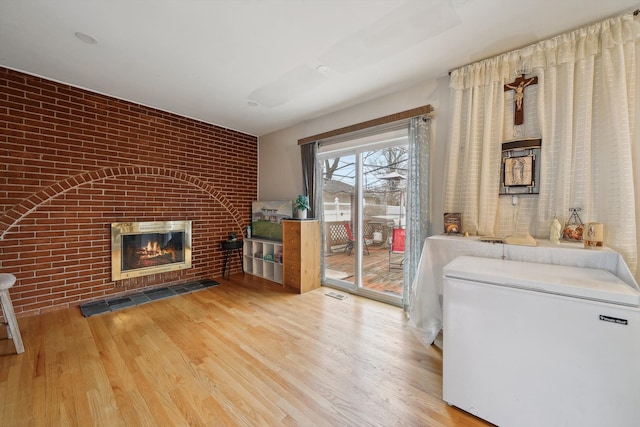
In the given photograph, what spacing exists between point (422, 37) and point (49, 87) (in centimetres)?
371

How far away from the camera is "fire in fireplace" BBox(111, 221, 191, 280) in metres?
3.00

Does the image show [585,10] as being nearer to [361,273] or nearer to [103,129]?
[361,273]

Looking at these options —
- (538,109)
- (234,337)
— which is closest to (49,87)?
(234,337)

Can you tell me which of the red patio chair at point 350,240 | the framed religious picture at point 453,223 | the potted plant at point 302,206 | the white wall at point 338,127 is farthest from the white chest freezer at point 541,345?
the potted plant at point 302,206

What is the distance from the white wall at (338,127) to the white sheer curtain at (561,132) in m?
0.18

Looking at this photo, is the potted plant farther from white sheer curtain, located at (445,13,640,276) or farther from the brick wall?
white sheer curtain, located at (445,13,640,276)

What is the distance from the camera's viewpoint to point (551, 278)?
1243 mm

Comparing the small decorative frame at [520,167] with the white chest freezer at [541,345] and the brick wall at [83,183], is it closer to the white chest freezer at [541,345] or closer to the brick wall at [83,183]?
the white chest freezer at [541,345]

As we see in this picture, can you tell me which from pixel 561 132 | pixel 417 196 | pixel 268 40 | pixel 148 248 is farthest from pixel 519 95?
pixel 148 248

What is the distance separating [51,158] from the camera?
8.48ft

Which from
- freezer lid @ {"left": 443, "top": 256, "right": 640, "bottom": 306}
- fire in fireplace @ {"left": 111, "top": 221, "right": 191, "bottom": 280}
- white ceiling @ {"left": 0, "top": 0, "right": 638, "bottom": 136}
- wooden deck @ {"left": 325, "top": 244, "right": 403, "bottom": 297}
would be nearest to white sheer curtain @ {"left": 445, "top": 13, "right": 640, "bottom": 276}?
white ceiling @ {"left": 0, "top": 0, "right": 638, "bottom": 136}

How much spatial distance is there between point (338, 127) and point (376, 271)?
204 centimetres

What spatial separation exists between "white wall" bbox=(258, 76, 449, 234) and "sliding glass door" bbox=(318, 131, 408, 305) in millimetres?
335

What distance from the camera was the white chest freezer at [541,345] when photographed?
1.04 meters
